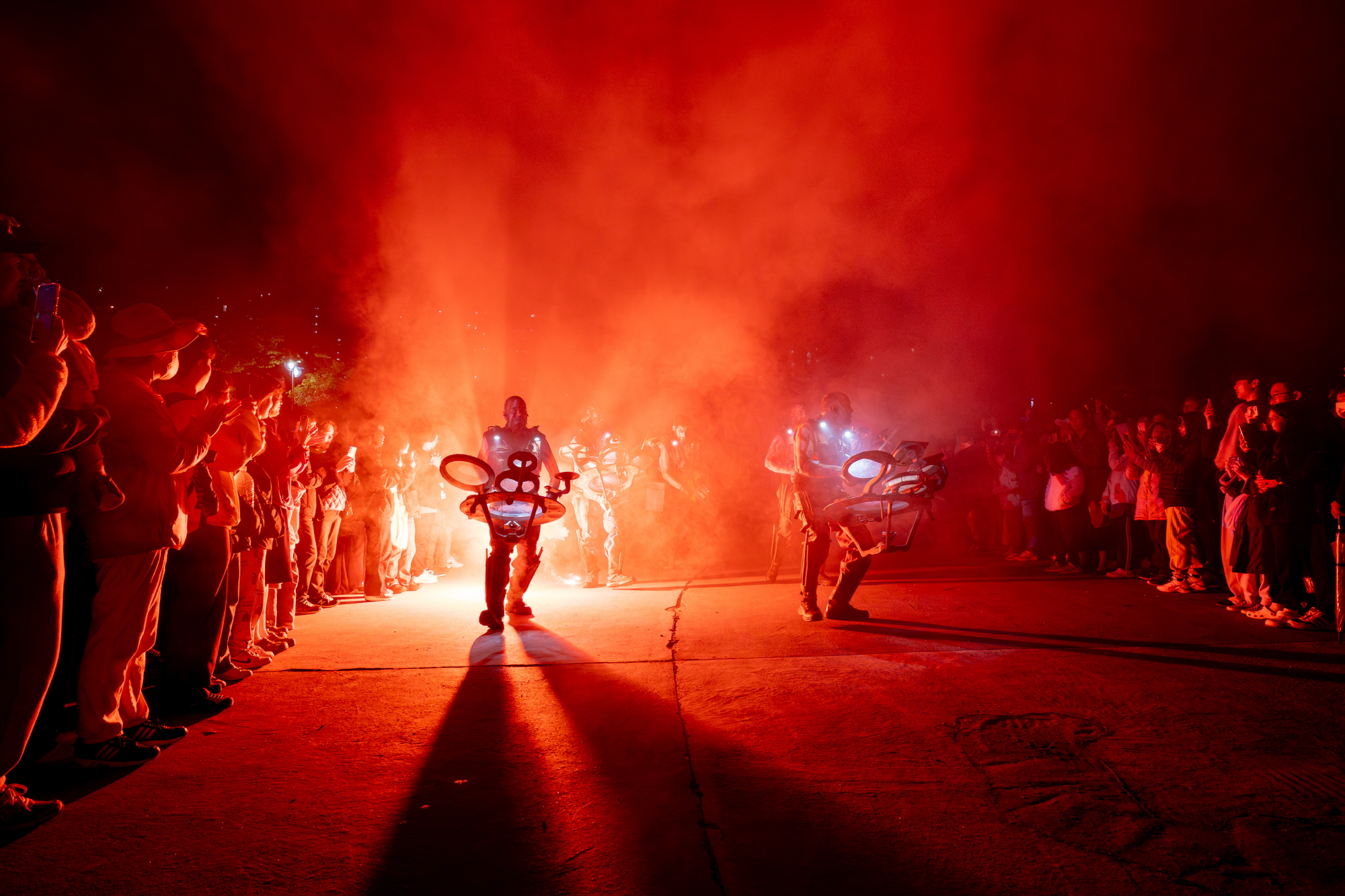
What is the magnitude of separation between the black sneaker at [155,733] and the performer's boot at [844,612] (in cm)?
434

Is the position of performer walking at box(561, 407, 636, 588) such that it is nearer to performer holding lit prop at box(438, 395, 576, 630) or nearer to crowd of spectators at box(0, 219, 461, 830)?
performer holding lit prop at box(438, 395, 576, 630)

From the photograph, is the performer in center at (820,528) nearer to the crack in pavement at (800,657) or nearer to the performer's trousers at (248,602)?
the crack in pavement at (800,657)

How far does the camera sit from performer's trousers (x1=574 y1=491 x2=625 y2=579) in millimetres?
8641

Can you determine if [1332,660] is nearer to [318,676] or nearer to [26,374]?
[318,676]

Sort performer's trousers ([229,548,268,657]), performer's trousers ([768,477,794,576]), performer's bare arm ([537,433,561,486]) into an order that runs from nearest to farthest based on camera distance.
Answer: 1. performer's trousers ([229,548,268,657])
2. performer's bare arm ([537,433,561,486])
3. performer's trousers ([768,477,794,576])

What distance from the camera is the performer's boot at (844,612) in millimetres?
5559

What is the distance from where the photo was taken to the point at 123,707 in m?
3.23

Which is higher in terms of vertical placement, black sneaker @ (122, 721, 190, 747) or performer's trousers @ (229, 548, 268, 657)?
performer's trousers @ (229, 548, 268, 657)

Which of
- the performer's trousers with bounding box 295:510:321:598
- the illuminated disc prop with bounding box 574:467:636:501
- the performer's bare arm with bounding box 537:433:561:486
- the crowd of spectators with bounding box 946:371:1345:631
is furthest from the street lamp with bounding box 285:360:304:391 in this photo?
the crowd of spectators with bounding box 946:371:1345:631

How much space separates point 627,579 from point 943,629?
421 centimetres

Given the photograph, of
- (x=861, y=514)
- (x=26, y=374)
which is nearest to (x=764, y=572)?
(x=861, y=514)

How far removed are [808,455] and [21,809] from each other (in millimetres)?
5168

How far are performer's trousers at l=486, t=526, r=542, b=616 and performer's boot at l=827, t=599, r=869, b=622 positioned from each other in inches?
105

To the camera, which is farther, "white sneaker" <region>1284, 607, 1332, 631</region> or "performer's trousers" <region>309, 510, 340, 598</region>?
"performer's trousers" <region>309, 510, 340, 598</region>
